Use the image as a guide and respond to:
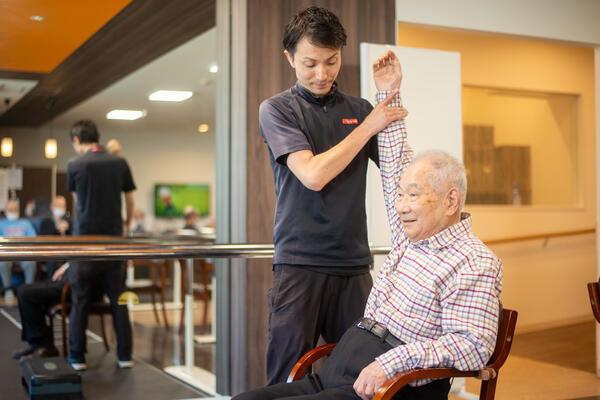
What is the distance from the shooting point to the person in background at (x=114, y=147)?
4.41 m

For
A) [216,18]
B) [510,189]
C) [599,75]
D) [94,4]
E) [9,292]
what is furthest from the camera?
[510,189]

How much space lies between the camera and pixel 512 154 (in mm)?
6590

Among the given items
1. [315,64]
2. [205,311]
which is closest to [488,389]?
[315,64]

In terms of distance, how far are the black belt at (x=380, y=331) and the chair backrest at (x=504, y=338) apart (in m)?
0.25

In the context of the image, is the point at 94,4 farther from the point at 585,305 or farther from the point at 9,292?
the point at 585,305

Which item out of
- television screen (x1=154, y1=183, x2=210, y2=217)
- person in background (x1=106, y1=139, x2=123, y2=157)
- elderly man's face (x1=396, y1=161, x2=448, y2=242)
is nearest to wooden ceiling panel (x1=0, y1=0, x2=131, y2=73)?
person in background (x1=106, y1=139, x2=123, y2=157)

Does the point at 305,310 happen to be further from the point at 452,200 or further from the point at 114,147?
the point at 114,147

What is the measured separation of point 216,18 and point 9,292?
1.73 m

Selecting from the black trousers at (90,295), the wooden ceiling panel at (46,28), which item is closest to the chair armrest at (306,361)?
the black trousers at (90,295)

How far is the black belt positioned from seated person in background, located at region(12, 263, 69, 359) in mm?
1939

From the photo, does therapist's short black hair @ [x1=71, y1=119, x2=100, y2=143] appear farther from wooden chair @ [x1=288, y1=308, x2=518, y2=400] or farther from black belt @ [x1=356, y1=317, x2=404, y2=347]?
black belt @ [x1=356, y1=317, x2=404, y2=347]

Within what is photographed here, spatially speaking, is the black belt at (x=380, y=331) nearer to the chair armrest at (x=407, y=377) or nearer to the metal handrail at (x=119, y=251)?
the chair armrest at (x=407, y=377)

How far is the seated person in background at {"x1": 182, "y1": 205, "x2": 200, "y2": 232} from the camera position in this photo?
5.59 metres

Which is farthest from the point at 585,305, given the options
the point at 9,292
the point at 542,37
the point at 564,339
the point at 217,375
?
the point at 9,292
